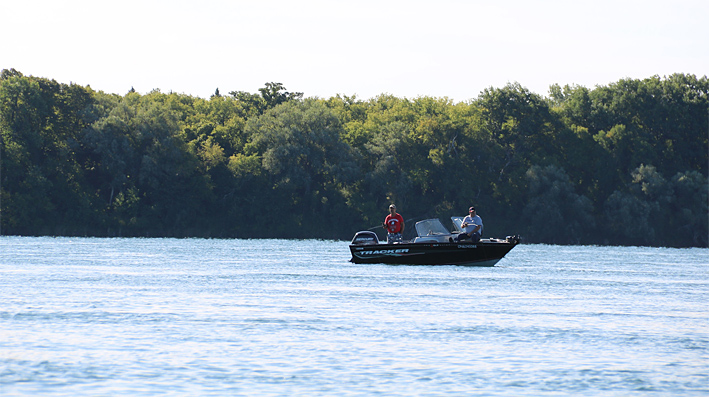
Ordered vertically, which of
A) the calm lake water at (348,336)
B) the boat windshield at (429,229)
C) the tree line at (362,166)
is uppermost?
the tree line at (362,166)

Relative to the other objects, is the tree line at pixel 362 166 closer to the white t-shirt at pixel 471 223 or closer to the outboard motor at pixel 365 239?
the outboard motor at pixel 365 239

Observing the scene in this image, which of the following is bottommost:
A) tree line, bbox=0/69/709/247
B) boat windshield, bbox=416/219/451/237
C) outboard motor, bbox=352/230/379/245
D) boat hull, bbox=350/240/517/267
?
boat hull, bbox=350/240/517/267

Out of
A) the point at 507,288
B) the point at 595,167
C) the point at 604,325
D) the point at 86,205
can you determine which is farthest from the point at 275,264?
the point at 595,167

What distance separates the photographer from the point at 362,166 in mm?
102500

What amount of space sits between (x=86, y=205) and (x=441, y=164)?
34.3 meters

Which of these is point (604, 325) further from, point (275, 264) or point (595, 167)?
point (595, 167)

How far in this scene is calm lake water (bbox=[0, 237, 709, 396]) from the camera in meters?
14.4

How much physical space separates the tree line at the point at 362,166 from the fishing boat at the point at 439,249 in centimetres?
5233

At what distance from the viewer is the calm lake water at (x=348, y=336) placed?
1445 cm

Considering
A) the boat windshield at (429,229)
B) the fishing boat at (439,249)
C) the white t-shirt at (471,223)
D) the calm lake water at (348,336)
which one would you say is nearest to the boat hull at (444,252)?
the fishing boat at (439,249)

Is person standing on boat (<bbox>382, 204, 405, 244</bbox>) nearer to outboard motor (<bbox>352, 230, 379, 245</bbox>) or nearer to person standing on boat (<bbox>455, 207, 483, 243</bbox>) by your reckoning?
outboard motor (<bbox>352, 230, 379, 245</bbox>)

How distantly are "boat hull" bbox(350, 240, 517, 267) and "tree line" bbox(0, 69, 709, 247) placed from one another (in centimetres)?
5227

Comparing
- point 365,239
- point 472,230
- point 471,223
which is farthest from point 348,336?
point 365,239

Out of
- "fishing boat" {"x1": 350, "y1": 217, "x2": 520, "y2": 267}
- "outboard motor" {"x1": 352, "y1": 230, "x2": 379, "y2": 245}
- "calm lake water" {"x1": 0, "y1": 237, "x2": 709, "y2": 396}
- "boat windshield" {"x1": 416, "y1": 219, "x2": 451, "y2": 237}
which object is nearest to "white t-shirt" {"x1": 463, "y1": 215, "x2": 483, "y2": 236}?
"fishing boat" {"x1": 350, "y1": 217, "x2": 520, "y2": 267}
